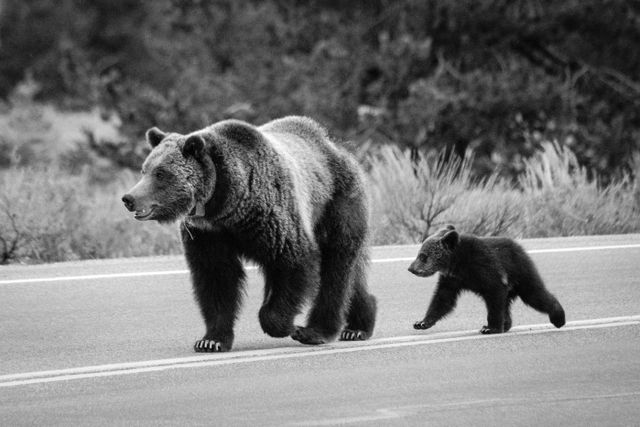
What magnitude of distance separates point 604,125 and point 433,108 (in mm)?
3275

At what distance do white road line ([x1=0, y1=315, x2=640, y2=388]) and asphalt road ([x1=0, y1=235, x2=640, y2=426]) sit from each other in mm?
14

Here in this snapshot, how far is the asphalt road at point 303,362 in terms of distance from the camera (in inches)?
296

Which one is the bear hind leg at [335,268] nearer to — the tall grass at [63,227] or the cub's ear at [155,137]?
the cub's ear at [155,137]

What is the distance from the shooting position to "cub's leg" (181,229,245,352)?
29.7 feet

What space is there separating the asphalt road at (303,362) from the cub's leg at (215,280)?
18 cm

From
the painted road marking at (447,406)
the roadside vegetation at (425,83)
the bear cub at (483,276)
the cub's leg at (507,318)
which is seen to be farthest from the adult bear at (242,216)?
the roadside vegetation at (425,83)

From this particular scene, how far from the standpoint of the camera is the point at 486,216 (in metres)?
Result: 16.2

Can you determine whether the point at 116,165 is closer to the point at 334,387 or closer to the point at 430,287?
the point at 430,287

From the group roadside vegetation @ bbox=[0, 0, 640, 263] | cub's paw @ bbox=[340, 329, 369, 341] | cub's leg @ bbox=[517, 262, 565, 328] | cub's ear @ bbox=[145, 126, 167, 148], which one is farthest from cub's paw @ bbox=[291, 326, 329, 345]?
roadside vegetation @ bbox=[0, 0, 640, 263]

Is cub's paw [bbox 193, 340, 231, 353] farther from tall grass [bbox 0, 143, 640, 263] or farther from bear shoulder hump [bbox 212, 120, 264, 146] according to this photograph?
tall grass [bbox 0, 143, 640, 263]

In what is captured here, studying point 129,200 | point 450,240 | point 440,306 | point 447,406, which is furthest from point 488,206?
point 447,406

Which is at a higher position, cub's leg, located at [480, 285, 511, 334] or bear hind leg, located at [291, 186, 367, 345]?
bear hind leg, located at [291, 186, 367, 345]

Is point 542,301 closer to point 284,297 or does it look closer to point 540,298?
point 540,298

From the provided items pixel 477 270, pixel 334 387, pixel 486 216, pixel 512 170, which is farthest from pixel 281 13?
pixel 334 387
